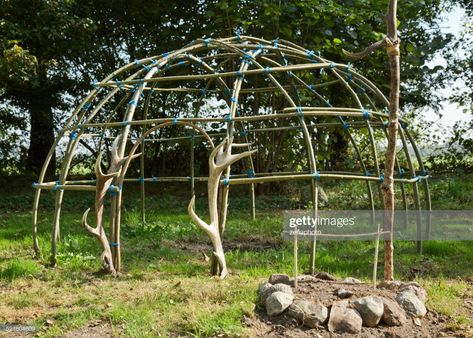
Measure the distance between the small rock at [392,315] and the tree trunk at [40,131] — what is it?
416 inches

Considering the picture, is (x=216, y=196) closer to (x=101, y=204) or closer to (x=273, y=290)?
(x=101, y=204)

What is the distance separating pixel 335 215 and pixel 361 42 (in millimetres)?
3732

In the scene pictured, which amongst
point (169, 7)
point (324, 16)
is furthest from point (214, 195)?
point (169, 7)

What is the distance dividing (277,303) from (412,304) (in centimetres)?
100

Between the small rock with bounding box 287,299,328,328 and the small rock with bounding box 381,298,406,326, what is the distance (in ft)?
1.39

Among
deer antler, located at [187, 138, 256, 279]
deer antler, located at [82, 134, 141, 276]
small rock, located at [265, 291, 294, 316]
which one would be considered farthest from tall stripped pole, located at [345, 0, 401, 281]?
deer antler, located at [82, 134, 141, 276]

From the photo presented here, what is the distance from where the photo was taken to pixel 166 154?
532 inches

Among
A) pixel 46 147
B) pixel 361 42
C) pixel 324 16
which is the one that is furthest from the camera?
pixel 46 147

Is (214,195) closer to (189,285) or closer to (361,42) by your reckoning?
(189,285)

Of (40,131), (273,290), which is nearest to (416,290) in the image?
(273,290)

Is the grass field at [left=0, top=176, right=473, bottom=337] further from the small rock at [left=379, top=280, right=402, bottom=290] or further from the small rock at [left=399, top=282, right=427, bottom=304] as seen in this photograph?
the small rock at [left=379, top=280, right=402, bottom=290]

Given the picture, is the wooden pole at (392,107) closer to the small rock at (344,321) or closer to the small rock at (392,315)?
the small rock at (392,315)

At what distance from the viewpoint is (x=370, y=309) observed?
4023 millimetres

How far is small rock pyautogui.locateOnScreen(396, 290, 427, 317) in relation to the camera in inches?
166
